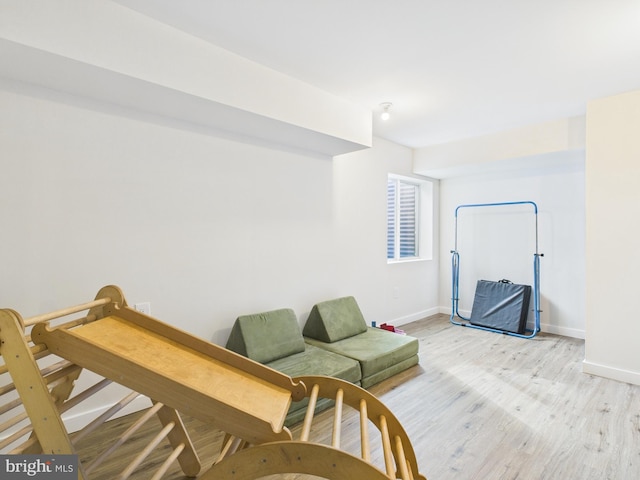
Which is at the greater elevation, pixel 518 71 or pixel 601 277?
pixel 518 71

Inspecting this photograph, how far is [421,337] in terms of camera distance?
4.27m

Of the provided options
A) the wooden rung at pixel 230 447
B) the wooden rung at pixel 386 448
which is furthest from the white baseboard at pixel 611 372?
the wooden rung at pixel 230 447

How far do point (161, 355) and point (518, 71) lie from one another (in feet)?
10.2

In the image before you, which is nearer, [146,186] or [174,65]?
[174,65]

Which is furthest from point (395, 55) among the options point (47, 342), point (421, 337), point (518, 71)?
point (421, 337)

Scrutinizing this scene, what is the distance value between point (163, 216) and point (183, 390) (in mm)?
1641

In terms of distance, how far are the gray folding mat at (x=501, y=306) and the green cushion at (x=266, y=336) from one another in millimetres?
3013

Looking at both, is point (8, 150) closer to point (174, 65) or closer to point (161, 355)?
point (174, 65)

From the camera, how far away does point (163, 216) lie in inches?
98.0

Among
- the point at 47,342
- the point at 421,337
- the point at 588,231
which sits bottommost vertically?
the point at 421,337

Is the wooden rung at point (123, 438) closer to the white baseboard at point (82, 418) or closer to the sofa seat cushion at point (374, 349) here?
the white baseboard at point (82, 418)

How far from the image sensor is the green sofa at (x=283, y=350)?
2.59m

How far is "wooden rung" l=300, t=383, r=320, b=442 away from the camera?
118 cm

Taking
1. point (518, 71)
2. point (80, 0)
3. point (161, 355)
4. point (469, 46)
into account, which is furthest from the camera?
point (518, 71)
